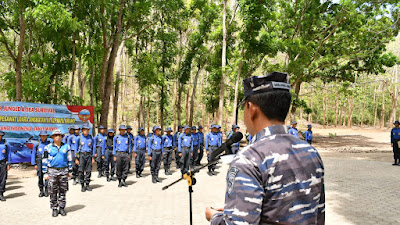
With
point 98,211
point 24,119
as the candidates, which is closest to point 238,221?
point 98,211

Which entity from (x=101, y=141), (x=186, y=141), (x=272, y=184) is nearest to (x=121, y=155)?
(x=101, y=141)

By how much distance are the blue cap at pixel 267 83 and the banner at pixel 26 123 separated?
12.1 metres

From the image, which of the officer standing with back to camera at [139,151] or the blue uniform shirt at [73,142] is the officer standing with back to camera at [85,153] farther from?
the officer standing with back to camera at [139,151]

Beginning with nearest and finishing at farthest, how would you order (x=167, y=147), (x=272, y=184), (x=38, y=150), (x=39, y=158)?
(x=272, y=184) → (x=38, y=150) → (x=39, y=158) → (x=167, y=147)

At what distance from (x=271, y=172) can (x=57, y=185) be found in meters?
6.58

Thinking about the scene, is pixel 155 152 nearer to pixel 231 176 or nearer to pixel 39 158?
pixel 39 158

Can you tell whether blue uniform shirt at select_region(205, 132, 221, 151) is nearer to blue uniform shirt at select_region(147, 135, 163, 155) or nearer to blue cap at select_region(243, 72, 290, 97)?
blue uniform shirt at select_region(147, 135, 163, 155)

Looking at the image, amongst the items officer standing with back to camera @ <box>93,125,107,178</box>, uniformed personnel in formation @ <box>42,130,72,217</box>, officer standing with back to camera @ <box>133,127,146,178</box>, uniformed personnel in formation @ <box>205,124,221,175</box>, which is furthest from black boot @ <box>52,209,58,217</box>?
uniformed personnel in formation @ <box>205,124,221,175</box>

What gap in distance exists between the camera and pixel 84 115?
1376cm

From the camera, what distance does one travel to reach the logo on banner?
1366 cm

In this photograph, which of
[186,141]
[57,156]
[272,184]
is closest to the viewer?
[272,184]

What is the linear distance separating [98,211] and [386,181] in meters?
9.84

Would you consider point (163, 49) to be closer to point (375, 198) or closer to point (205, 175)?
point (205, 175)

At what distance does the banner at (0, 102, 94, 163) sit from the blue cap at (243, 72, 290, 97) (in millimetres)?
12088
